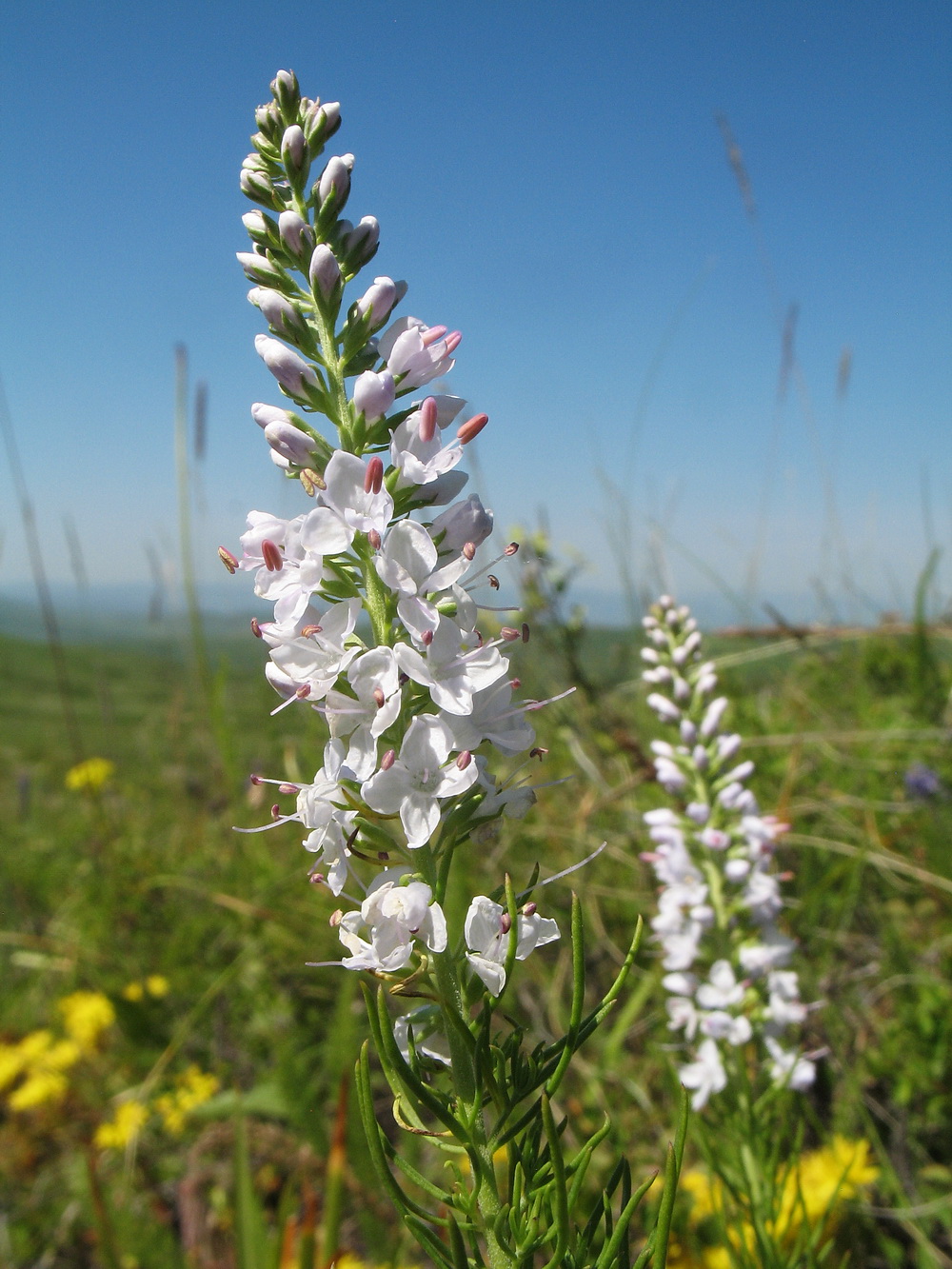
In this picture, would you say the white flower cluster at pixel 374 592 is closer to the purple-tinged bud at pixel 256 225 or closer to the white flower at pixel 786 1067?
the purple-tinged bud at pixel 256 225

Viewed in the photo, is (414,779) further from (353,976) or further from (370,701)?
(353,976)

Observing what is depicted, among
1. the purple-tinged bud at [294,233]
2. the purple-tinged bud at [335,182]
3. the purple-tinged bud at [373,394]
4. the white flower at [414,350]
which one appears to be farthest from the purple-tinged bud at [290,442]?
the purple-tinged bud at [335,182]

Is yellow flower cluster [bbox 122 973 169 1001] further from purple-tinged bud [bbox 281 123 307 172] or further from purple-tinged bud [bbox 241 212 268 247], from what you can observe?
purple-tinged bud [bbox 281 123 307 172]

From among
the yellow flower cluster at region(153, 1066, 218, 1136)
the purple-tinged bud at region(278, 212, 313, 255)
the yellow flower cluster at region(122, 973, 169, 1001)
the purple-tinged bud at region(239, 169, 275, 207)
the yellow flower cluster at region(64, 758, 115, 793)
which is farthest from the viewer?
the yellow flower cluster at region(64, 758, 115, 793)

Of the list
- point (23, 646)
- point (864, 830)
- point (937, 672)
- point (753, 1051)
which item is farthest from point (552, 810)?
point (23, 646)

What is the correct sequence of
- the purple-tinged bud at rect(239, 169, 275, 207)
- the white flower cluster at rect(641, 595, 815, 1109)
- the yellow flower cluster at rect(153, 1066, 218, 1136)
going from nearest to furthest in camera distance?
the purple-tinged bud at rect(239, 169, 275, 207)
the white flower cluster at rect(641, 595, 815, 1109)
the yellow flower cluster at rect(153, 1066, 218, 1136)

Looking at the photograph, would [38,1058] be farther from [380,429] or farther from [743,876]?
[380,429]

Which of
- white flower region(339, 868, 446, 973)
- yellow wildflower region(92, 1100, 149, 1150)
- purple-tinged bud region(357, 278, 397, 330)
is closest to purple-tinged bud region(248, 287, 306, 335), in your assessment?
purple-tinged bud region(357, 278, 397, 330)
